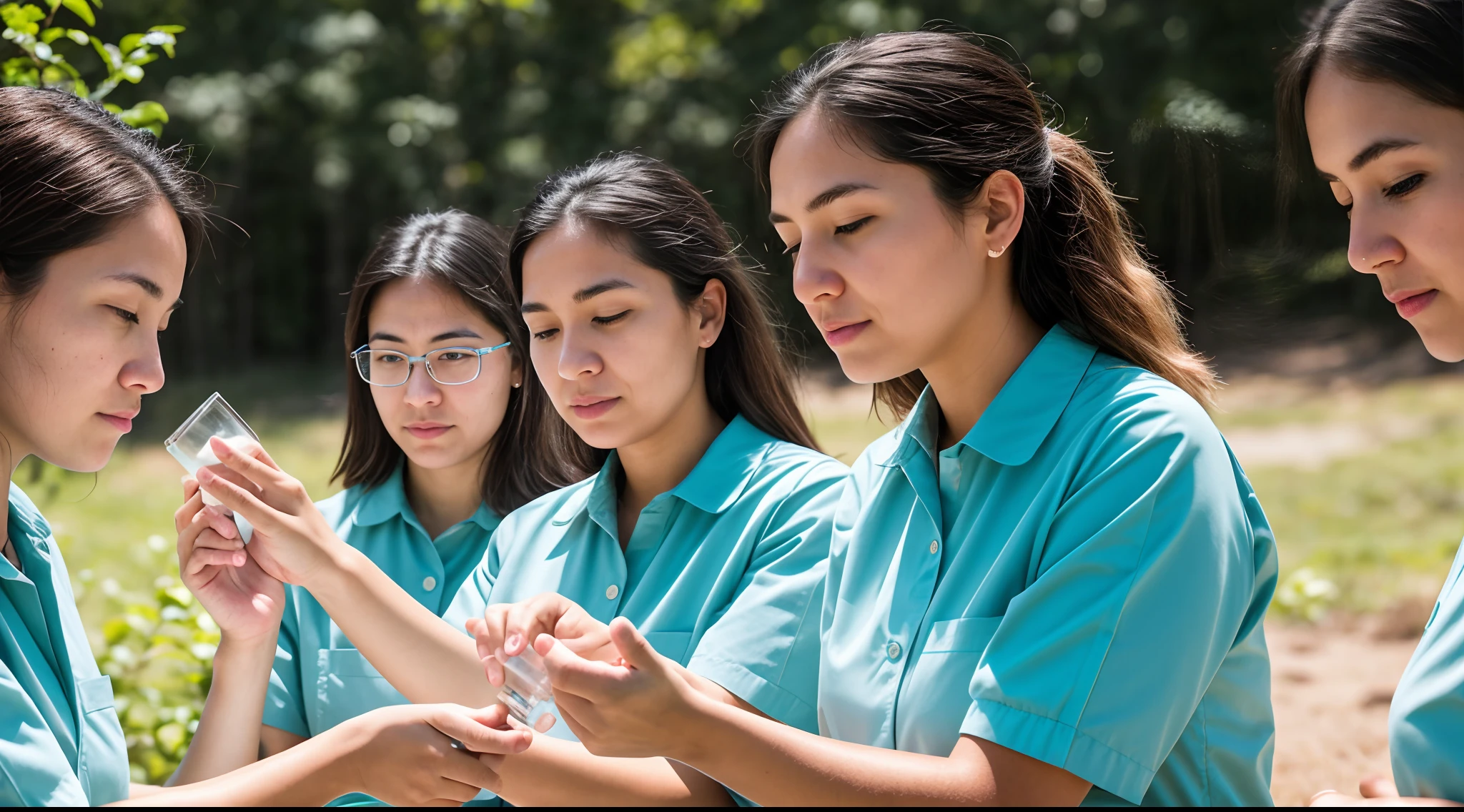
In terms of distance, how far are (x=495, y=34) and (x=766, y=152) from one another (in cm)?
1768

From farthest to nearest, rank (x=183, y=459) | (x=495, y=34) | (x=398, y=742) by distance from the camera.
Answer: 1. (x=495, y=34)
2. (x=183, y=459)
3. (x=398, y=742)

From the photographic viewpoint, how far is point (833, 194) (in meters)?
2.24

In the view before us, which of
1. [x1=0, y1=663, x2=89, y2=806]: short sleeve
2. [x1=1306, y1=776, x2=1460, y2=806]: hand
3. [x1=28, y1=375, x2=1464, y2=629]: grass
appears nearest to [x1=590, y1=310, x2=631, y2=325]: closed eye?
[x1=0, y1=663, x2=89, y2=806]: short sleeve

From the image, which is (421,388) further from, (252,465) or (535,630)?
(535,630)

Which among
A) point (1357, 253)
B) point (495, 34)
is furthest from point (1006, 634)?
point (495, 34)

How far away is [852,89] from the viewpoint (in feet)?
7.54

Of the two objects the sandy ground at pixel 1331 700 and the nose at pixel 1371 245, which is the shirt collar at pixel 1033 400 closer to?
the nose at pixel 1371 245

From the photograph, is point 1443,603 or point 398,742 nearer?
point 1443,603

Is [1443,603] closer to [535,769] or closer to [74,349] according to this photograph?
[535,769]

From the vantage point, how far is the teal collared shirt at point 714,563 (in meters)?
2.45

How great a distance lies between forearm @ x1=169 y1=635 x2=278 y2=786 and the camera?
2834mm

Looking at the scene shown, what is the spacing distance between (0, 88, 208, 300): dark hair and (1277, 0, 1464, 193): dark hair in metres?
2.16

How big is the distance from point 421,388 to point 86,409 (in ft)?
3.43

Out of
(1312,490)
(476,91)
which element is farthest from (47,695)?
(476,91)
